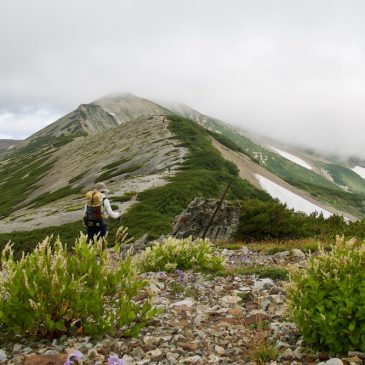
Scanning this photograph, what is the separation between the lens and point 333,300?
17.6ft

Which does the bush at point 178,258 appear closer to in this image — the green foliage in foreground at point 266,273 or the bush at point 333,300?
the green foliage in foreground at point 266,273

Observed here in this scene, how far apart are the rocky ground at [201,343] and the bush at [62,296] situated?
0.23 m

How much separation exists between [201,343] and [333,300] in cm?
196

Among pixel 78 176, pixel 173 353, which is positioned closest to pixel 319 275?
pixel 173 353

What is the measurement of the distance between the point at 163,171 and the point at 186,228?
37.6 metres

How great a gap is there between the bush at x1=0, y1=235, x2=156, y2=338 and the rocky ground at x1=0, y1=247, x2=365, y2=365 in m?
0.23

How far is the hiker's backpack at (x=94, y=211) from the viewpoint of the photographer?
49.7 ft

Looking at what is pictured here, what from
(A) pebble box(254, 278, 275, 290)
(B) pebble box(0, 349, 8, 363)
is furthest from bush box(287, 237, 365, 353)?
(B) pebble box(0, 349, 8, 363)

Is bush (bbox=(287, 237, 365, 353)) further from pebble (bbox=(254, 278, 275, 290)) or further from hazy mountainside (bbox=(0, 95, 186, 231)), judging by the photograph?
hazy mountainside (bbox=(0, 95, 186, 231))

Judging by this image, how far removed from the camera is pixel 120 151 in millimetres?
91500

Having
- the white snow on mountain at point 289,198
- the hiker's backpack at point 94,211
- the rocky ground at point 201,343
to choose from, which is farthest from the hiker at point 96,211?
the white snow on mountain at point 289,198

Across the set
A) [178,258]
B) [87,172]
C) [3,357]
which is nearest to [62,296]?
[3,357]

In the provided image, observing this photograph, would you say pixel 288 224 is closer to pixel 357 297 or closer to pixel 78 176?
pixel 357 297

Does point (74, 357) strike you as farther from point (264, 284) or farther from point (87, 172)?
point (87, 172)
